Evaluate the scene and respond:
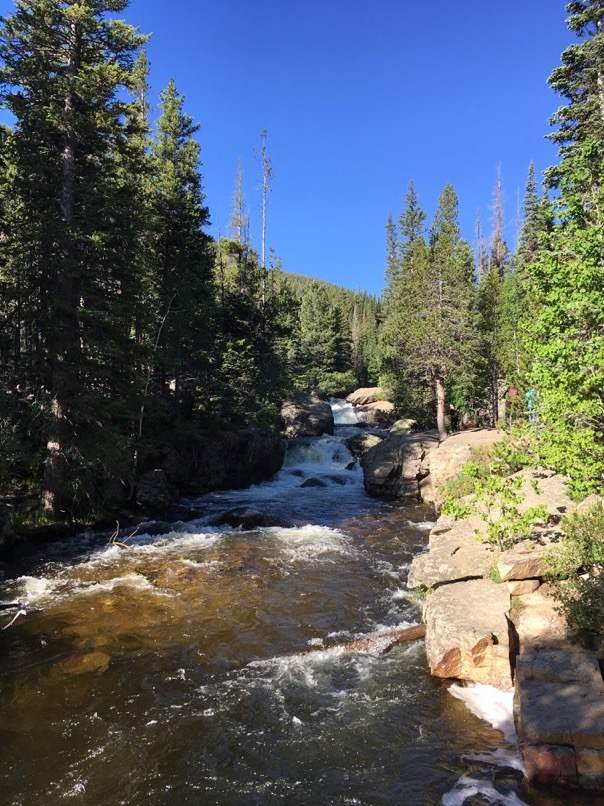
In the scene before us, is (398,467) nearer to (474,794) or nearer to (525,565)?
(525,565)

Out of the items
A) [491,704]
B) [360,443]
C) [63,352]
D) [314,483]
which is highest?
[63,352]

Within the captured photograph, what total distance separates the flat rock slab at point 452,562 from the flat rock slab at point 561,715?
3.52 meters

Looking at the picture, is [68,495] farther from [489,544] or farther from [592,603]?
[592,603]

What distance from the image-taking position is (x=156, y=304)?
24016mm

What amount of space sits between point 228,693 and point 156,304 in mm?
19773

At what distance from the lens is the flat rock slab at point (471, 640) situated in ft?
23.9

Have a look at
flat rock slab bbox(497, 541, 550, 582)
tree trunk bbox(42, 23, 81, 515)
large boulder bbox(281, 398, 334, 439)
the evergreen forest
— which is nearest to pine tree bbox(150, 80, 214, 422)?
the evergreen forest

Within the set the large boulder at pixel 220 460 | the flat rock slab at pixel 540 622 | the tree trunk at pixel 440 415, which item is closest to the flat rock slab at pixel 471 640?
the flat rock slab at pixel 540 622

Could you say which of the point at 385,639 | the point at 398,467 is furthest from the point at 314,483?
the point at 385,639

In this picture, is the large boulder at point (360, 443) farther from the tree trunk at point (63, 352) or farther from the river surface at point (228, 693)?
the tree trunk at point (63, 352)

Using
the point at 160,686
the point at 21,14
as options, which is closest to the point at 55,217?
the point at 21,14

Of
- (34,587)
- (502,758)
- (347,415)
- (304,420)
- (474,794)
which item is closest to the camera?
(474,794)

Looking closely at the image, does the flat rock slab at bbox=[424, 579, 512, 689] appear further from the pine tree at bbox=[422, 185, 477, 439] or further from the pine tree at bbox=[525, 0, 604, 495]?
the pine tree at bbox=[422, 185, 477, 439]

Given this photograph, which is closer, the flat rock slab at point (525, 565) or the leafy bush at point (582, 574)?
the leafy bush at point (582, 574)
